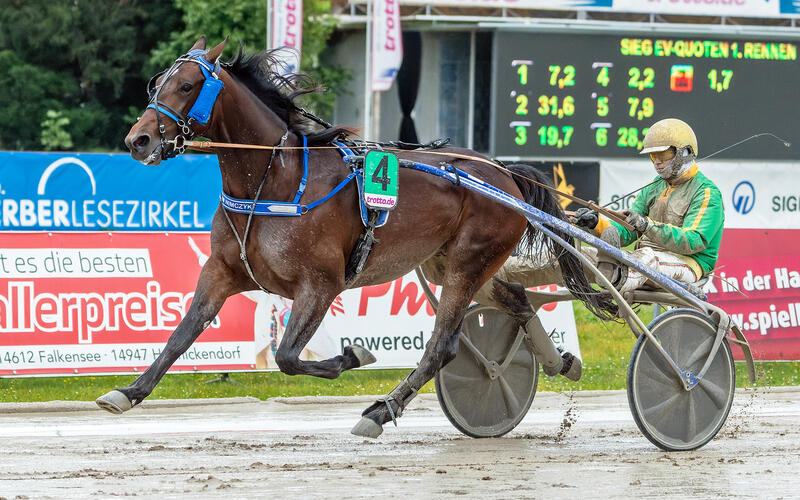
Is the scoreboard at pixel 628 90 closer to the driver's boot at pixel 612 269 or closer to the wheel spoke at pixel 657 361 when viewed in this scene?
the driver's boot at pixel 612 269

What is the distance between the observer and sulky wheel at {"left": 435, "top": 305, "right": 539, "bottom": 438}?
275 inches

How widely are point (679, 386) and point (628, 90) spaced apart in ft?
32.5

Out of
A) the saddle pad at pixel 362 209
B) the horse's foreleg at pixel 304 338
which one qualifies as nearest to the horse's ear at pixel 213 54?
the saddle pad at pixel 362 209

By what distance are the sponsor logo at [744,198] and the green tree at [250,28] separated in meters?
9.62

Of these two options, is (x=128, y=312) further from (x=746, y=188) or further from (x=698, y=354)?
(x=746, y=188)

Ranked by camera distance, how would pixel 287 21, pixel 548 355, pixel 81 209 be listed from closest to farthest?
pixel 548 355, pixel 81 209, pixel 287 21

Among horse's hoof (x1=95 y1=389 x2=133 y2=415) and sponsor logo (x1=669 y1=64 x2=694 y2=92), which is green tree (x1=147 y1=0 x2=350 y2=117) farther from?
horse's hoof (x1=95 y1=389 x2=133 y2=415)

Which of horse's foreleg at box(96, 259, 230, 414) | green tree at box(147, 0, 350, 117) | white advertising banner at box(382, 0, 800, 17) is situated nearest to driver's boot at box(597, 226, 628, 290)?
horse's foreleg at box(96, 259, 230, 414)

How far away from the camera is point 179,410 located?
314 inches

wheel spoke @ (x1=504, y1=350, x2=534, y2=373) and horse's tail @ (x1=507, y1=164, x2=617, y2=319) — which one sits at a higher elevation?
horse's tail @ (x1=507, y1=164, x2=617, y2=319)

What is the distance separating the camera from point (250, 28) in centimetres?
2461

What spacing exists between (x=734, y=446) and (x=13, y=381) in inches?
199

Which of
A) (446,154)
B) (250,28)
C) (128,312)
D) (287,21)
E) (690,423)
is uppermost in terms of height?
(250,28)

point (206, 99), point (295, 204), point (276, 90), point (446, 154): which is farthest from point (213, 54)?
point (446, 154)
